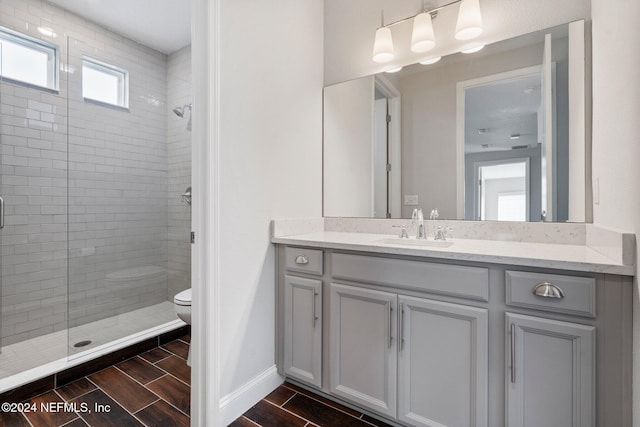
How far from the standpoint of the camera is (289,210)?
1.84 meters

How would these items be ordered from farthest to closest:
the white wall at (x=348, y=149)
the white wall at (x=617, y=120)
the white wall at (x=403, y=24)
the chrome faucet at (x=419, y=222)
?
the white wall at (x=348, y=149) < the chrome faucet at (x=419, y=222) < the white wall at (x=403, y=24) < the white wall at (x=617, y=120)

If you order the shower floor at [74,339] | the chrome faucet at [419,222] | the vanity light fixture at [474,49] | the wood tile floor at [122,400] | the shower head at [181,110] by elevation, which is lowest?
the wood tile floor at [122,400]

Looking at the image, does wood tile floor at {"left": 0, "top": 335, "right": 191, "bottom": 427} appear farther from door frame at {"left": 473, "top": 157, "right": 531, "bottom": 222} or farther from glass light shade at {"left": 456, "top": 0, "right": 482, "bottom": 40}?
glass light shade at {"left": 456, "top": 0, "right": 482, "bottom": 40}

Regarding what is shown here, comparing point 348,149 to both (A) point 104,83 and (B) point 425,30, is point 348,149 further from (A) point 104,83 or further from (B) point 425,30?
(A) point 104,83

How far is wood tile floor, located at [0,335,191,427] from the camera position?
55.5 inches

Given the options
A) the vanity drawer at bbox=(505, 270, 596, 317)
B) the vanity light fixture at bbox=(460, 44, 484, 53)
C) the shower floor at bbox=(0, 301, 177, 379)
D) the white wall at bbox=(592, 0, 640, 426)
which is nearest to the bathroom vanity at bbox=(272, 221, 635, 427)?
the vanity drawer at bbox=(505, 270, 596, 317)

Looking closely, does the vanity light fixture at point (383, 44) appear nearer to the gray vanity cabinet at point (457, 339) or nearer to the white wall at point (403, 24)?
the white wall at point (403, 24)

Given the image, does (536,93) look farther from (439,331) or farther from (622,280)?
(439,331)

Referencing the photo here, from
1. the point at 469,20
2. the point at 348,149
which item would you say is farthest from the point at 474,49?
the point at 348,149

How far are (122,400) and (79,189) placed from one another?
5.54 feet

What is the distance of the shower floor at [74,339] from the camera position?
1834 mm

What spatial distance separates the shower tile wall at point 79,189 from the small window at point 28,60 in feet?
0.20

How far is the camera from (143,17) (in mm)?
2469

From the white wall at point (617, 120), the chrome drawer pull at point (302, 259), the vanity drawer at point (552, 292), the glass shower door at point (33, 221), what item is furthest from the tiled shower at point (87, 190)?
the white wall at point (617, 120)
